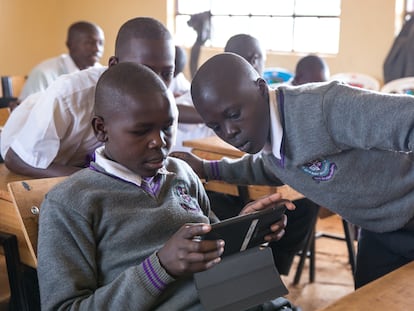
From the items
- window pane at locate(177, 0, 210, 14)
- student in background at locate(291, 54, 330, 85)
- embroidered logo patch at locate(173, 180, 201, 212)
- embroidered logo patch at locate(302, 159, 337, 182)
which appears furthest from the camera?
window pane at locate(177, 0, 210, 14)

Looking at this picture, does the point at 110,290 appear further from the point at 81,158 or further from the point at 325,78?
the point at 325,78

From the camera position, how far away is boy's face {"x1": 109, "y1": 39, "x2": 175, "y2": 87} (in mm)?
1923

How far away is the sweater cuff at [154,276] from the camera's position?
1173mm

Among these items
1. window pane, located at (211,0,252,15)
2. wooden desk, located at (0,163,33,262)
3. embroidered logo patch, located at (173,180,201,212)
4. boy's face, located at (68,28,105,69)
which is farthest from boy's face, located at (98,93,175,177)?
window pane, located at (211,0,252,15)

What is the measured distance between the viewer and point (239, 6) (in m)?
5.41

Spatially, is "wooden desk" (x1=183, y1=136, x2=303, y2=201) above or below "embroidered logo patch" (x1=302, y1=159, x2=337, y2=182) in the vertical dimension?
below

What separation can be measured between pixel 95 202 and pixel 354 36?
3661mm

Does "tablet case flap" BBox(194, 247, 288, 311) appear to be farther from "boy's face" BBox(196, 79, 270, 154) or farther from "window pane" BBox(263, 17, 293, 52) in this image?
"window pane" BBox(263, 17, 293, 52)

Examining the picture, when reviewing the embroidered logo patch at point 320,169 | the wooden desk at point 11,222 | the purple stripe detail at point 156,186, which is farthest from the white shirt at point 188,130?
the purple stripe detail at point 156,186

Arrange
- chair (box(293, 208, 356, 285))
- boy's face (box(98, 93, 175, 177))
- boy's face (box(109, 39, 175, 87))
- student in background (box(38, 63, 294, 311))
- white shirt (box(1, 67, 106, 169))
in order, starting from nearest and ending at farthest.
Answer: student in background (box(38, 63, 294, 311)), boy's face (box(98, 93, 175, 177)), boy's face (box(109, 39, 175, 87)), white shirt (box(1, 67, 106, 169)), chair (box(293, 208, 356, 285))

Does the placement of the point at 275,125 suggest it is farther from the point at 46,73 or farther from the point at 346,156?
the point at 46,73

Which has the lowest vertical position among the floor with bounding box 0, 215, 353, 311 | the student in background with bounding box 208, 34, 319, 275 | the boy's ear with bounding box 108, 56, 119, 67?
the floor with bounding box 0, 215, 353, 311

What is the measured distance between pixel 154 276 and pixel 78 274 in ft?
0.55

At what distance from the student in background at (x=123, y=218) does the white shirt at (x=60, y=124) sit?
0.71m
